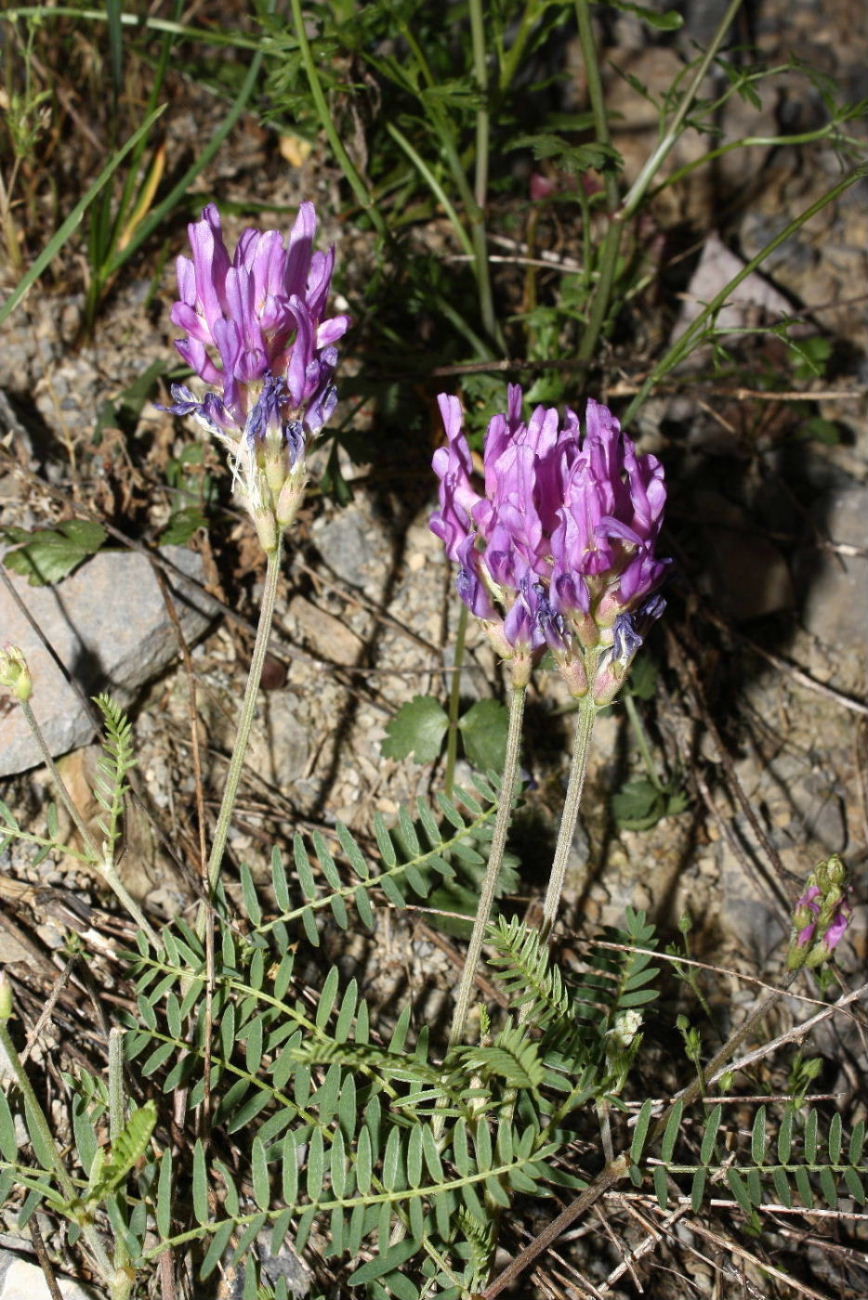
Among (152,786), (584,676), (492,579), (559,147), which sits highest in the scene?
(559,147)

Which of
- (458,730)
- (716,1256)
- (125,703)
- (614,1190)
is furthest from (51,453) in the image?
(716,1256)

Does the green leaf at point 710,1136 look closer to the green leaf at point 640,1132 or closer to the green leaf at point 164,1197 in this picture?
the green leaf at point 640,1132

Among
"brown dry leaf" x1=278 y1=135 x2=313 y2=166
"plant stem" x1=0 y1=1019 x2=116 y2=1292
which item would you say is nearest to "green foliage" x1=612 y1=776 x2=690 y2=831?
"plant stem" x1=0 y1=1019 x2=116 y2=1292

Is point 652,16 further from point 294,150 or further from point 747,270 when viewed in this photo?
point 294,150

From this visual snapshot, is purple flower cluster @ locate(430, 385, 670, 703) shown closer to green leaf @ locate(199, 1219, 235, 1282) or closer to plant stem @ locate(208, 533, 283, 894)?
plant stem @ locate(208, 533, 283, 894)

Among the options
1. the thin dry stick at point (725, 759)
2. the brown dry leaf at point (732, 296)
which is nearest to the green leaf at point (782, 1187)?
the thin dry stick at point (725, 759)

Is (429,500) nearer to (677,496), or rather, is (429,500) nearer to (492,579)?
(677,496)
